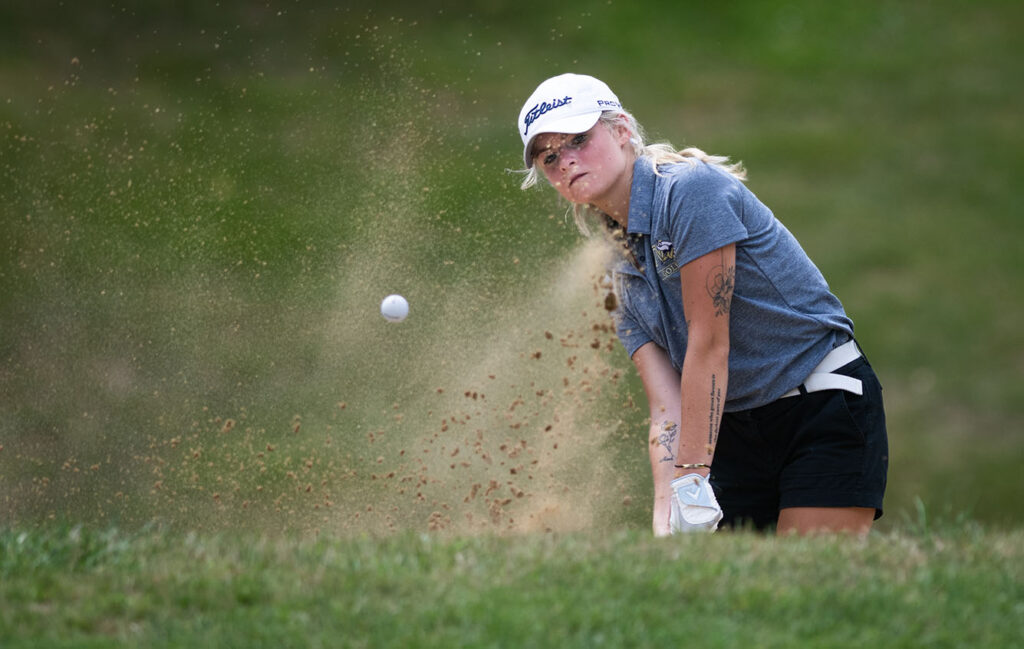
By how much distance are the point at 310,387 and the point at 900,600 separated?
6300 millimetres

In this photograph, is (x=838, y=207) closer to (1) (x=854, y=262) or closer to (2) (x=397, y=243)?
(1) (x=854, y=262)

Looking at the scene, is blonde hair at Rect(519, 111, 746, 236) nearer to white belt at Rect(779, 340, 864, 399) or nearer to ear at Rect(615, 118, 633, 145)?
ear at Rect(615, 118, 633, 145)

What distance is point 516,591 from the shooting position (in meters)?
2.91

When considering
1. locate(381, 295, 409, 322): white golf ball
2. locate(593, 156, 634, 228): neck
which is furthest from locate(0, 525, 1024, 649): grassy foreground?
locate(381, 295, 409, 322): white golf ball

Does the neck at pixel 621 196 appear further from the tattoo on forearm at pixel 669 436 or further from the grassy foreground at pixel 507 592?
the grassy foreground at pixel 507 592

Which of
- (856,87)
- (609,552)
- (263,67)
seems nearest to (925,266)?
(856,87)

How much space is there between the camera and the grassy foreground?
8.90 feet

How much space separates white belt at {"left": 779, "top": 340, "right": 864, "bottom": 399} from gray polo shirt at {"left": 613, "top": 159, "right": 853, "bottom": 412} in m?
0.03

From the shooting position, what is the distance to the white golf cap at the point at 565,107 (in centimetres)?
382

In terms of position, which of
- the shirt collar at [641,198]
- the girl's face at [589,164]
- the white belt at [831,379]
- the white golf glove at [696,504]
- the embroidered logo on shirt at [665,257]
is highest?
the girl's face at [589,164]

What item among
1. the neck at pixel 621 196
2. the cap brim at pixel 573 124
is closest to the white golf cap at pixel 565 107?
the cap brim at pixel 573 124

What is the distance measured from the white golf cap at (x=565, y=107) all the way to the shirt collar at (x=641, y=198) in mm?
215

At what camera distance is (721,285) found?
362cm

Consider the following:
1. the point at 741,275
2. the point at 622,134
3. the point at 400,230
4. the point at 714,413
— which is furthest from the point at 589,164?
the point at 400,230
